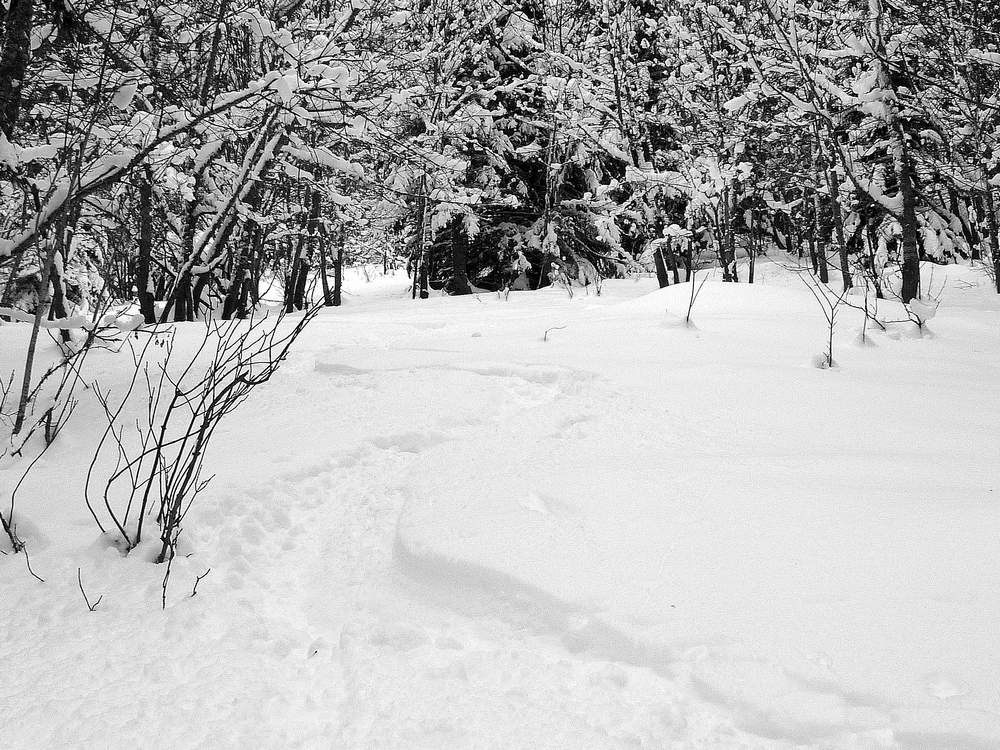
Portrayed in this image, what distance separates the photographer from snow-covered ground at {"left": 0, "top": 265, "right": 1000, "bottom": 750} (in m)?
1.35

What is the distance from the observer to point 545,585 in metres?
1.74

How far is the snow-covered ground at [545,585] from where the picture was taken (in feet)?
4.44

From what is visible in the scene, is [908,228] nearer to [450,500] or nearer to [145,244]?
[450,500]

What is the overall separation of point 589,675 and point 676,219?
14024 millimetres

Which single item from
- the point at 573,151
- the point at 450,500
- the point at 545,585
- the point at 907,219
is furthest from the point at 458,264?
the point at 545,585

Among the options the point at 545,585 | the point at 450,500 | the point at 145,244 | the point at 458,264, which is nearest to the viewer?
the point at 545,585

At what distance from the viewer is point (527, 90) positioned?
13.1 m

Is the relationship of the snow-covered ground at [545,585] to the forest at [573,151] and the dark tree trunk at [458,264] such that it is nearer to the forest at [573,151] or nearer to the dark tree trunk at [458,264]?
the forest at [573,151]

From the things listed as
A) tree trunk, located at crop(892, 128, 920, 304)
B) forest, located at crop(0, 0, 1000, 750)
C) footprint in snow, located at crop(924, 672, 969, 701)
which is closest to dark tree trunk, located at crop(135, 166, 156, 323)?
forest, located at crop(0, 0, 1000, 750)

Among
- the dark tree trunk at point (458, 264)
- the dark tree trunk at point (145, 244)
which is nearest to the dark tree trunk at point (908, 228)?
the dark tree trunk at point (458, 264)

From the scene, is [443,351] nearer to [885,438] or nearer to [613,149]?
[885,438]

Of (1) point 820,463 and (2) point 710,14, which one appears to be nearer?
(1) point 820,463

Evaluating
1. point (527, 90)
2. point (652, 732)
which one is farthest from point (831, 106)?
point (652, 732)

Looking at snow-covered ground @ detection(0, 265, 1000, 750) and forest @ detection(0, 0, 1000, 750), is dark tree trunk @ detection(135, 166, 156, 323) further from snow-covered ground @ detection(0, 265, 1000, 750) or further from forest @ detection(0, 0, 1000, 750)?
snow-covered ground @ detection(0, 265, 1000, 750)
